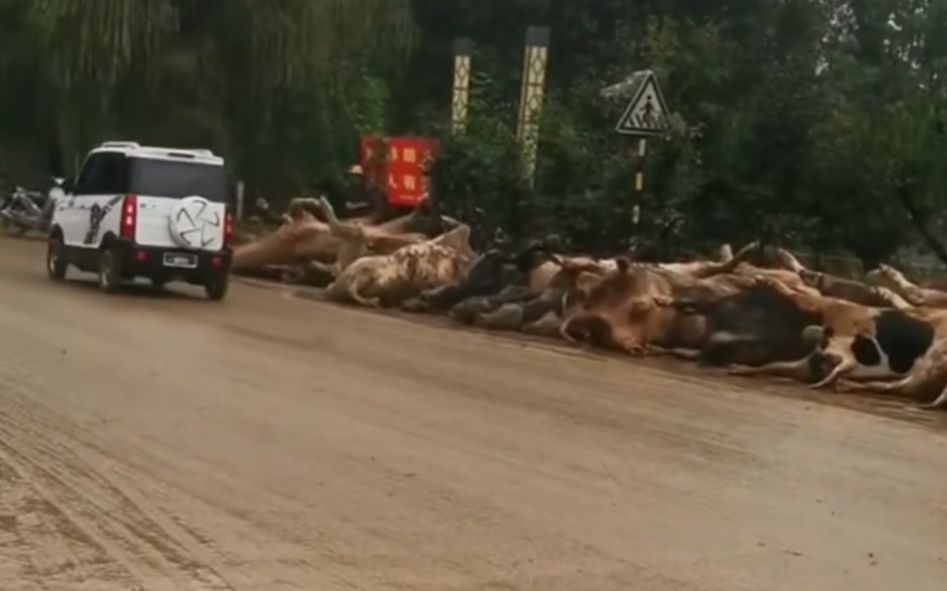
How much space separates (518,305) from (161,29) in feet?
47.7

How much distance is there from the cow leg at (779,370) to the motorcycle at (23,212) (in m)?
23.7

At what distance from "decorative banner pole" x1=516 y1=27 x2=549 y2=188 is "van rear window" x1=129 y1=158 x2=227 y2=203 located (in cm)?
479

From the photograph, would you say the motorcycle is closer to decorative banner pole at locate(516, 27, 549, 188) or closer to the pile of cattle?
decorative banner pole at locate(516, 27, 549, 188)

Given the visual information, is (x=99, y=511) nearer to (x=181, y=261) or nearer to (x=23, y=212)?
(x=181, y=261)

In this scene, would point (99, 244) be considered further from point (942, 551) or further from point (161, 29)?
point (942, 551)

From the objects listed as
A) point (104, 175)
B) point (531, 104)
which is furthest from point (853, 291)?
point (104, 175)

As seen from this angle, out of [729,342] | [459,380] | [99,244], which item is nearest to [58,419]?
[459,380]

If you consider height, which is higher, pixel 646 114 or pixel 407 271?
pixel 646 114

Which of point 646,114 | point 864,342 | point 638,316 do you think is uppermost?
point 646,114

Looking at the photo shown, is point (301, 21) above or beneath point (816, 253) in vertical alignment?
above

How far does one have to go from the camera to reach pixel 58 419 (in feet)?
40.5

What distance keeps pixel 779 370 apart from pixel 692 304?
1869mm

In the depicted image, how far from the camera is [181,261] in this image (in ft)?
78.6

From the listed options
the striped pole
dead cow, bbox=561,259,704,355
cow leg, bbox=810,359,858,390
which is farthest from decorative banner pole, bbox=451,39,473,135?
cow leg, bbox=810,359,858,390
